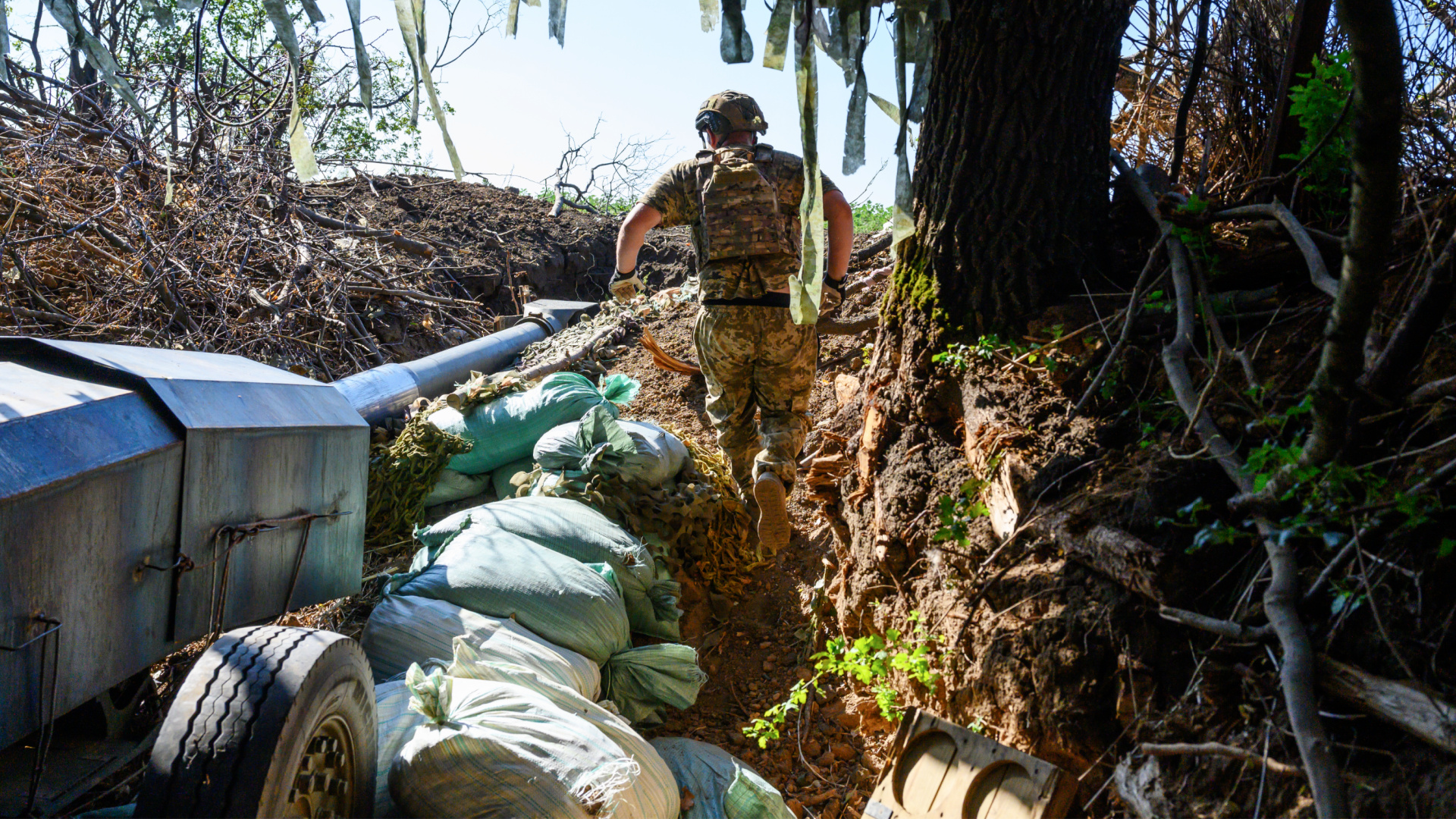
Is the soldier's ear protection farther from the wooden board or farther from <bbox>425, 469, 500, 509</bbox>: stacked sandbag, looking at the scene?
the wooden board

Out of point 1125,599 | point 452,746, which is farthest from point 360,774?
point 1125,599

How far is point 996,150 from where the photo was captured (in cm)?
289

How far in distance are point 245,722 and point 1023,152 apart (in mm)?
2656

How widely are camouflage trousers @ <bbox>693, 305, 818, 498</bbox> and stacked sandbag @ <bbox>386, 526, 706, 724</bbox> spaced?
1.15m

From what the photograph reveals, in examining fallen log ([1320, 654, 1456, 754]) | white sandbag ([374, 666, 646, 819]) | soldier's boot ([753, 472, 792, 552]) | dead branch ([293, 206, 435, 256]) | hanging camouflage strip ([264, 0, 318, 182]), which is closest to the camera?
fallen log ([1320, 654, 1456, 754])

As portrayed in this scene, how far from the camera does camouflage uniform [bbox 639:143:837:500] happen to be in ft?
13.2

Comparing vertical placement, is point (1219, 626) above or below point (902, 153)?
below

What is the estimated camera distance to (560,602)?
2.90 meters

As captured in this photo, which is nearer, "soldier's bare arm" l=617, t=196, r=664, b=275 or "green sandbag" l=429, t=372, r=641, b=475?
"soldier's bare arm" l=617, t=196, r=664, b=275

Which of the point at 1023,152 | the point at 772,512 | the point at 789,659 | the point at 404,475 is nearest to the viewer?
the point at 1023,152

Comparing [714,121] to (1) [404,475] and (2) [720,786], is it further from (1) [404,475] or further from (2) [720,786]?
(2) [720,786]

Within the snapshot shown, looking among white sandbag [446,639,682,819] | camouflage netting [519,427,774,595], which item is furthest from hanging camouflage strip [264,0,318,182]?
camouflage netting [519,427,774,595]

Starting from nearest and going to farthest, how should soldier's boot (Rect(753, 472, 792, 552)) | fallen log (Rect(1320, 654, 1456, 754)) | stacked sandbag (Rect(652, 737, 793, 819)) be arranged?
fallen log (Rect(1320, 654, 1456, 754)), stacked sandbag (Rect(652, 737, 793, 819)), soldier's boot (Rect(753, 472, 792, 552))

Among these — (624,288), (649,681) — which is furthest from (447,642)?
(624,288)
